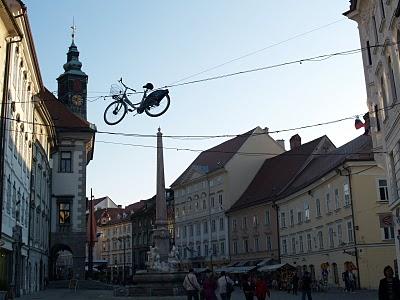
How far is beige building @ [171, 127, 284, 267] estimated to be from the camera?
73250 mm

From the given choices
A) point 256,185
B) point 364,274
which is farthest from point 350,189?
point 256,185

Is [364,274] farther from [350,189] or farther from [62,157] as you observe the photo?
[62,157]

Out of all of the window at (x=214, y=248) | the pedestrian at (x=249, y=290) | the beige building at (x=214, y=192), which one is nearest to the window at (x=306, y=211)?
the beige building at (x=214, y=192)

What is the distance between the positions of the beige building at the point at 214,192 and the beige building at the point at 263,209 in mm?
1744

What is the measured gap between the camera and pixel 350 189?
131 ft

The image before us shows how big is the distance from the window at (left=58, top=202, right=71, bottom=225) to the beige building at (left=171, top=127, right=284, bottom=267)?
22145 millimetres

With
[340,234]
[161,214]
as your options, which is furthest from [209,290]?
[340,234]

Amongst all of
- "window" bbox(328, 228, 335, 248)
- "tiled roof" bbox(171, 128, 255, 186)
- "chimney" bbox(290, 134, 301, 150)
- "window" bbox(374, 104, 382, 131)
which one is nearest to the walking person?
"window" bbox(374, 104, 382, 131)

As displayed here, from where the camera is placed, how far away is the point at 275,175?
66.4m

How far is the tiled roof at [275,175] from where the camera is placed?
6134 centimetres

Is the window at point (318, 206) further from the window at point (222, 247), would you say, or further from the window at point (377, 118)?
the window at point (222, 247)

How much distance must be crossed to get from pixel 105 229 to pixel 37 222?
3215 inches

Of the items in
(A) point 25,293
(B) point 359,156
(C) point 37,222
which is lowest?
(A) point 25,293

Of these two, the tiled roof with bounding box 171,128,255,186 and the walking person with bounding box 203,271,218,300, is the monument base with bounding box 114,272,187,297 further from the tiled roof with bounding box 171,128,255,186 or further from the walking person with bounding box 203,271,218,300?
the tiled roof with bounding box 171,128,255,186
